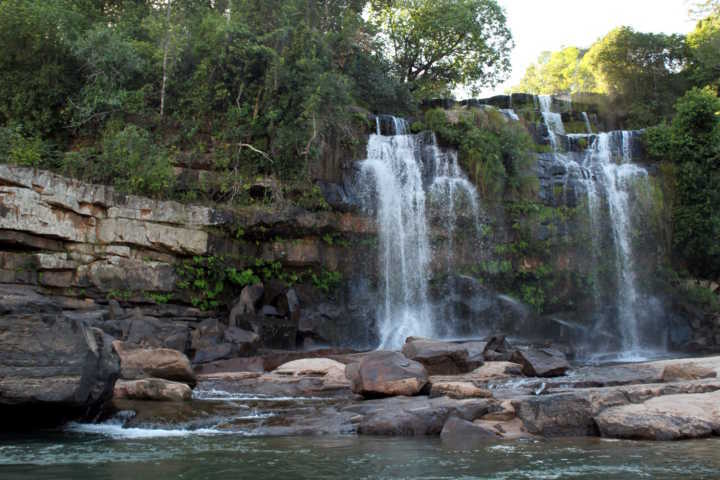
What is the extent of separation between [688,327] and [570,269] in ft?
14.4

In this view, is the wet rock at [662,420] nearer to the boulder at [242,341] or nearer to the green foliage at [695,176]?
the boulder at [242,341]

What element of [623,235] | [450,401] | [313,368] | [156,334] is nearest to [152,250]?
[156,334]

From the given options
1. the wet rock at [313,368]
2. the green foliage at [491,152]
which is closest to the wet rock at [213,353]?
the wet rock at [313,368]

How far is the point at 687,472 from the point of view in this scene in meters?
6.02

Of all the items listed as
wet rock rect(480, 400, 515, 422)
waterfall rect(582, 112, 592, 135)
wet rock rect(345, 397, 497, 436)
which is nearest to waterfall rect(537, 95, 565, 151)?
waterfall rect(582, 112, 592, 135)

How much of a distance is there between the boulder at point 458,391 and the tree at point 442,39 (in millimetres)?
21041

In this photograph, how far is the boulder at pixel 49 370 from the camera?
8.33m

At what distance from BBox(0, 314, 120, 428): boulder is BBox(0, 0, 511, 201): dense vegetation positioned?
1056 centimetres

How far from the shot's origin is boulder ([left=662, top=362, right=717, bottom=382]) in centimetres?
1098

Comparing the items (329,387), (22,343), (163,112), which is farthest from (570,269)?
(22,343)

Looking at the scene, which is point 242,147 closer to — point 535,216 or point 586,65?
point 535,216

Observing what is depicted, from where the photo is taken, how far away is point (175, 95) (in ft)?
74.6

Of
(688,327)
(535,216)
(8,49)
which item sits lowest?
(688,327)

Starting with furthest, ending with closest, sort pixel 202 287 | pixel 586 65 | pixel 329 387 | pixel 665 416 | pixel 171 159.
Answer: pixel 586 65 → pixel 171 159 → pixel 202 287 → pixel 329 387 → pixel 665 416
